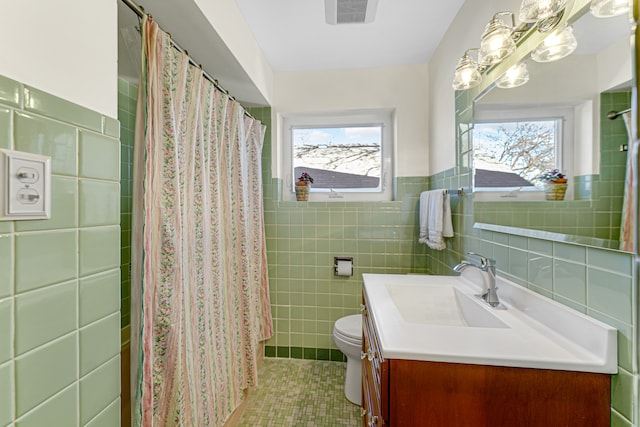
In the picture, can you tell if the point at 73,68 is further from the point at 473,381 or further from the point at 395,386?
the point at 473,381

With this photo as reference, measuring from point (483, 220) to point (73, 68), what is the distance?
155 cm

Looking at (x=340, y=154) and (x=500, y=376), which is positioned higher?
(x=340, y=154)

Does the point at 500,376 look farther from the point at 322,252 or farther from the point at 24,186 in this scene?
the point at 322,252

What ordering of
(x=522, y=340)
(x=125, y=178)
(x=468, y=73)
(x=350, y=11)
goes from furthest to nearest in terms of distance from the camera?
(x=125, y=178), (x=350, y=11), (x=468, y=73), (x=522, y=340)

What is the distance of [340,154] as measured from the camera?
8.01 feet

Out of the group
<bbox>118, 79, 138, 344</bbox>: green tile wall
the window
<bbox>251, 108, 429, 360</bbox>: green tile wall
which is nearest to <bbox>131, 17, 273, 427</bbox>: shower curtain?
<bbox>251, 108, 429, 360</bbox>: green tile wall

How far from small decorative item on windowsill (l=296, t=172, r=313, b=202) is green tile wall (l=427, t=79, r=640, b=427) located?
52.7 inches

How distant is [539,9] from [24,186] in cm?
140

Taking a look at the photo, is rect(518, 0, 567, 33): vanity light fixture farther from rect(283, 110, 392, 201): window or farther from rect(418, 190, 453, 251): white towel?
rect(283, 110, 392, 201): window

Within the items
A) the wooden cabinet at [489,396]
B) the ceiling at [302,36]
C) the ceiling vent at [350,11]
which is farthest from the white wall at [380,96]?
the wooden cabinet at [489,396]

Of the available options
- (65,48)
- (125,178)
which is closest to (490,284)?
(65,48)

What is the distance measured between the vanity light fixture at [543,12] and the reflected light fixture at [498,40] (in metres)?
0.12

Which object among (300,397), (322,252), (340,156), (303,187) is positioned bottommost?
(300,397)

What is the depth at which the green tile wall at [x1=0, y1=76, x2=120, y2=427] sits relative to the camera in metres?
0.52
